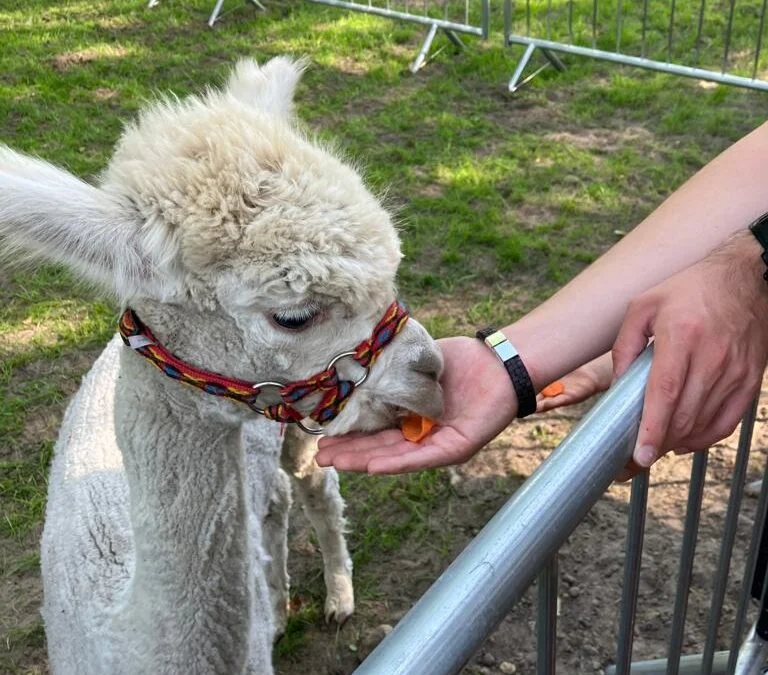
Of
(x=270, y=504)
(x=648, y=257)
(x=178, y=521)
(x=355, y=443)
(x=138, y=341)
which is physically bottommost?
(x=270, y=504)

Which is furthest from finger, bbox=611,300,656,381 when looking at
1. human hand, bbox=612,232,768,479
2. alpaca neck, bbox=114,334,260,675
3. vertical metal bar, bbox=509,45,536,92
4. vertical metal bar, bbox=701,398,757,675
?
vertical metal bar, bbox=509,45,536,92

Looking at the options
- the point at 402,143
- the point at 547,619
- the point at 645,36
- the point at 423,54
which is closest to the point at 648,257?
the point at 547,619

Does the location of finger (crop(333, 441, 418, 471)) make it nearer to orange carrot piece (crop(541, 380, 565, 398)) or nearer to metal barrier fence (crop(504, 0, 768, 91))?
orange carrot piece (crop(541, 380, 565, 398))

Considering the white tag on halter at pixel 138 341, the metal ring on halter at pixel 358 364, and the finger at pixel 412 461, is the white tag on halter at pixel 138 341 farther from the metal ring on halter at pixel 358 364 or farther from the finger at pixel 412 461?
the finger at pixel 412 461

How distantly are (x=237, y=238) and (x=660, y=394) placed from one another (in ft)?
2.66

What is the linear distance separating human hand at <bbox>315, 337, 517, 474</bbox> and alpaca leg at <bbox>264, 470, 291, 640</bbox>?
3.34 feet

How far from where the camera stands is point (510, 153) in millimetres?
5797

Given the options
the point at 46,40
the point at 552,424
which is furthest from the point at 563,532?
the point at 46,40

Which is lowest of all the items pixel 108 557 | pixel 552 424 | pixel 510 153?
pixel 552 424

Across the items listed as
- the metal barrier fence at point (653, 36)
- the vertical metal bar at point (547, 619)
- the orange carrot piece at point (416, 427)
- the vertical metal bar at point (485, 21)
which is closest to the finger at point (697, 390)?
the vertical metal bar at point (547, 619)

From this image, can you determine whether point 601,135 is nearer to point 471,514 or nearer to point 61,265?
point 471,514

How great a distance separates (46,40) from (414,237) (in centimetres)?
455

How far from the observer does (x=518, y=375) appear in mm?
1705

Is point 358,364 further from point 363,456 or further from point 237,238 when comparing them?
point 237,238
